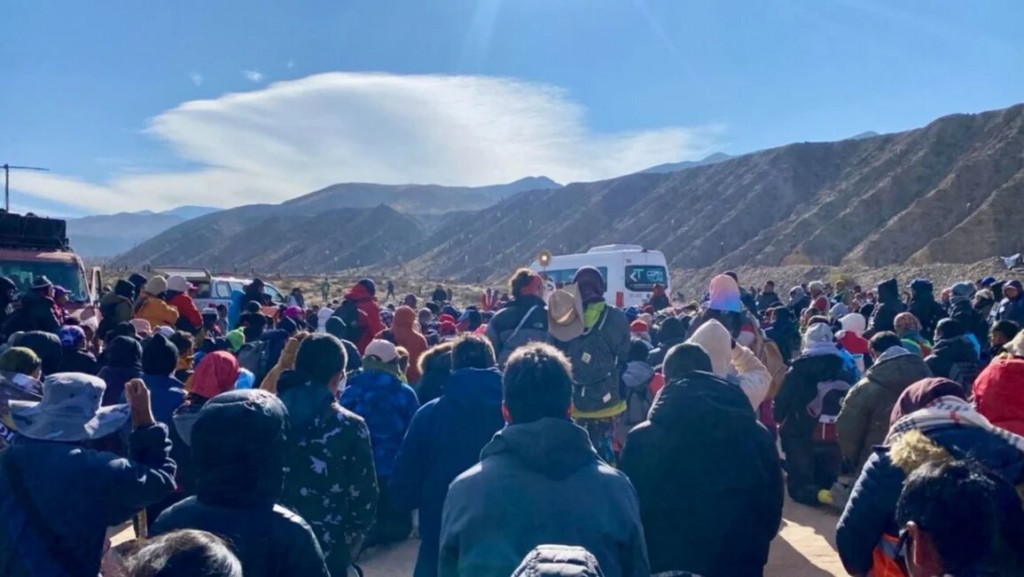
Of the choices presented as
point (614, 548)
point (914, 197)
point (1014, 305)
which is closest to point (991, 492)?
point (614, 548)

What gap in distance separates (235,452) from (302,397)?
4.28 ft

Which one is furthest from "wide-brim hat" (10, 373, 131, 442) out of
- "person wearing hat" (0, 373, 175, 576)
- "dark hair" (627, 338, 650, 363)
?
"dark hair" (627, 338, 650, 363)

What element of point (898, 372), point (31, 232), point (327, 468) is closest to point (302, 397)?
point (327, 468)

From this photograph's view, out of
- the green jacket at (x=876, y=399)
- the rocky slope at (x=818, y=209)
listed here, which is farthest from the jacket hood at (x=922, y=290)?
the rocky slope at (x=818, y=209)

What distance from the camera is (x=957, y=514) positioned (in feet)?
7.40

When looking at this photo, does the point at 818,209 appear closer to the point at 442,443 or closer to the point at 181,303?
the point at 181,303

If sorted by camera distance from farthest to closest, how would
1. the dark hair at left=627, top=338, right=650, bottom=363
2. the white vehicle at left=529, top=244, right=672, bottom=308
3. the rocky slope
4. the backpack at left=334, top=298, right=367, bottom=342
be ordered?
the rocky slope < the white vehicle at left=529, top=244, right=672, bottom=308 < the backpack at left=334, top=298, right=367, bottom=342 < the dark hair at left=627, top=338, right=650, bottom=363

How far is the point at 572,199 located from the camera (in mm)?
88562

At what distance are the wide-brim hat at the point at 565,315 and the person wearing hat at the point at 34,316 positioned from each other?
15.8 feet

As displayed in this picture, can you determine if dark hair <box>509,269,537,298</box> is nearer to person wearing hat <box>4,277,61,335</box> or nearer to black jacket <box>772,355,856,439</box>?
black jacket <box>772,355,856,439</box>

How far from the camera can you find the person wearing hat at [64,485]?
120 inches

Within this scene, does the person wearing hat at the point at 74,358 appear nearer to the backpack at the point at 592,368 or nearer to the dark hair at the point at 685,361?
the backpack at the point at 592,368

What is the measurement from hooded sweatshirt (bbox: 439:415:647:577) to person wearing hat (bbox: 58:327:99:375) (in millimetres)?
4787

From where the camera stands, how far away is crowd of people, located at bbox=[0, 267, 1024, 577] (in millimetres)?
2473
